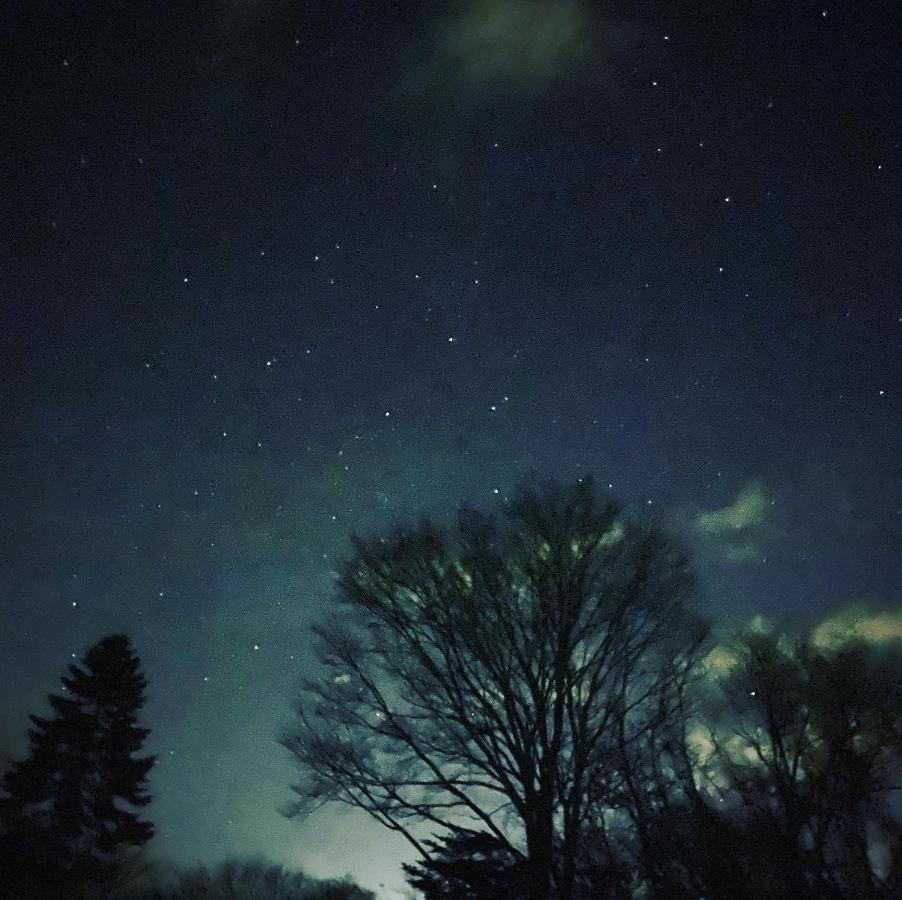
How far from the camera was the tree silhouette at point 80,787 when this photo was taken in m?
14.9

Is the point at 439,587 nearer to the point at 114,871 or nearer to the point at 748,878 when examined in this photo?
the point at 748,878

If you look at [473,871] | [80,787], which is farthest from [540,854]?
[80,787]

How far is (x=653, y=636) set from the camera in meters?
8.85

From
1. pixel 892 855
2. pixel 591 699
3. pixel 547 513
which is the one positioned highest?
pixel 547 513

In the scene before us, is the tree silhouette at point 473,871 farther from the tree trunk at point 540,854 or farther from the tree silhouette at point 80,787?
the tree silhouette at point 80,787

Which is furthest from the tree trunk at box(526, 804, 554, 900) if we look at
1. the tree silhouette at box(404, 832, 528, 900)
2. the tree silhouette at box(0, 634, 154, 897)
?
the tree silhouette at box(0, 634, 154, 897)

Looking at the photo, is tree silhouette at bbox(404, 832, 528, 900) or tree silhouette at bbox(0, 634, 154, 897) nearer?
tree silhouette at bbox(404, 832, 528, 900)

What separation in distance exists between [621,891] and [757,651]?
27.2 ft

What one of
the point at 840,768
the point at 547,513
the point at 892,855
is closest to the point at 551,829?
the point at 547,513

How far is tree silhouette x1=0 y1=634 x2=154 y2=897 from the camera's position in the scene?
14.9 m

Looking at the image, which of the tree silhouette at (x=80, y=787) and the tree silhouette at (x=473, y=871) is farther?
the tree silhouette at (x=80, y=787)

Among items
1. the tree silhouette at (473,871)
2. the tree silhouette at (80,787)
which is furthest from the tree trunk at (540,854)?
the tree silhouette at (80,787)

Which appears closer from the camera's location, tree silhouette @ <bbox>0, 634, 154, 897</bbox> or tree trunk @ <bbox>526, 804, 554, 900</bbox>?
tree trunk @ <bbox>526, 804, 554, 900</bbox>

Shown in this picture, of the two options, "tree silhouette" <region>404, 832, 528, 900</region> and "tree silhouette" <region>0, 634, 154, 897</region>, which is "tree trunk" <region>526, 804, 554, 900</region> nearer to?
"tree silhouette" <region>404, 832, 528, 900</region>
